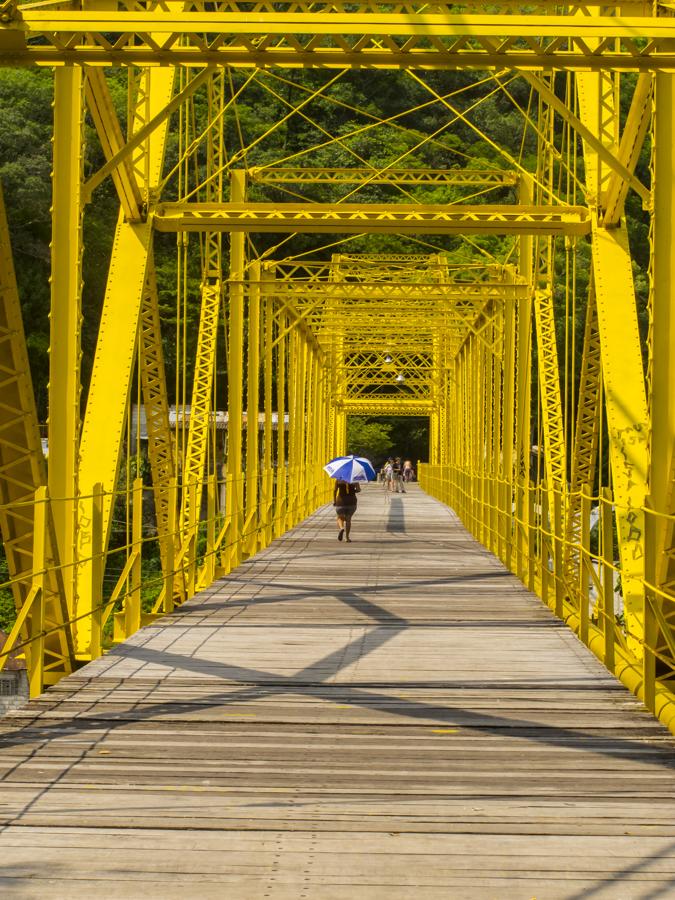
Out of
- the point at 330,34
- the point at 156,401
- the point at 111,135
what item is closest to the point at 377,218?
the point at 156,401

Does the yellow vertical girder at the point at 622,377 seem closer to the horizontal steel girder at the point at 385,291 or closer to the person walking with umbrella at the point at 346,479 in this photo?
the horizontal steel girder at the point at 385,291

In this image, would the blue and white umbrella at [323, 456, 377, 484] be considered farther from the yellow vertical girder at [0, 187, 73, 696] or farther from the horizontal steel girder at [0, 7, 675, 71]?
the horizontal steel girder at [0, 7, 675, 71]

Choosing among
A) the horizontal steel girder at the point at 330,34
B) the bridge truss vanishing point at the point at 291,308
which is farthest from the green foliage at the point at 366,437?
the horizontal steel girder at the point at 330,34

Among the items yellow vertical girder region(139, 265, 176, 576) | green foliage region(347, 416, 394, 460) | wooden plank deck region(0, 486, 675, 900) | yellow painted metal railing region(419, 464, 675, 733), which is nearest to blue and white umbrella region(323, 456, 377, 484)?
yellow painted metal railing region(419, 464, 675, 733)

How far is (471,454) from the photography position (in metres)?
33.4

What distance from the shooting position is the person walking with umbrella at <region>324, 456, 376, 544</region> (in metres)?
23.3

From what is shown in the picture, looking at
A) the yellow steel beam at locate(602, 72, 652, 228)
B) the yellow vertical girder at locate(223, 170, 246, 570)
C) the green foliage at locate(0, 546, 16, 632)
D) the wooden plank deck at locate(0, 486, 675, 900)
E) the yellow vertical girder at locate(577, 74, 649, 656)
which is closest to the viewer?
the wooden plank deck at locate(0, 486, 675, 900)

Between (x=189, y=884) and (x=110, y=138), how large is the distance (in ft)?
30.5

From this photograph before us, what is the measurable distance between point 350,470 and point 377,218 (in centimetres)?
733

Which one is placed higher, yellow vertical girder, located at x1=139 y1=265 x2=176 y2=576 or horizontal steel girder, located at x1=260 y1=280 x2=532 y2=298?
horizontal steel girder, located at x1=260 y1=280 x2=532 y2=298

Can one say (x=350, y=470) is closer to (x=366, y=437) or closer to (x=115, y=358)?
(x=115, y=358)

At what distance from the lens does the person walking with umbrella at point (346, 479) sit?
2327 cm

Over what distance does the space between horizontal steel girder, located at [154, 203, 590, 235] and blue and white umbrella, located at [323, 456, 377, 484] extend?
6843 millimetres

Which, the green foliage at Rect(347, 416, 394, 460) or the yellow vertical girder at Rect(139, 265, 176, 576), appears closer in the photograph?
the yellow vertical girder at Rect(139, 265, 176, 576)
